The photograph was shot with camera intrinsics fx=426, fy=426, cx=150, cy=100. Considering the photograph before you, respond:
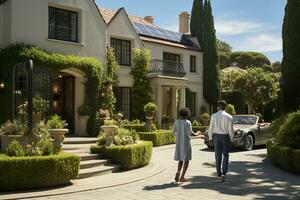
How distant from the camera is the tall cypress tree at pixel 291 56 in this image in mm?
15078

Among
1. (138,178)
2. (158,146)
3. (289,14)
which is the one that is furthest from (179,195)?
(158,146)

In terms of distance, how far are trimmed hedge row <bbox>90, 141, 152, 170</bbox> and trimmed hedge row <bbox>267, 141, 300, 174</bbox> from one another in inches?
159

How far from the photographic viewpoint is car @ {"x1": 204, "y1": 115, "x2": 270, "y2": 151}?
17906 mm

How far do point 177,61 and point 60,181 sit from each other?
21.8 m

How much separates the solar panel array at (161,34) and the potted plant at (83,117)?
964cm

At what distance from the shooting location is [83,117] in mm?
20062

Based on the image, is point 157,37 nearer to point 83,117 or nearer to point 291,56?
point 83,117

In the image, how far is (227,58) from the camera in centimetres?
6981

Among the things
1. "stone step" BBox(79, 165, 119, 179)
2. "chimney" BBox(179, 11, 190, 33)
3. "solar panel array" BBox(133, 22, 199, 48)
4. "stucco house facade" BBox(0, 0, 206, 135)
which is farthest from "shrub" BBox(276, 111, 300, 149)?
"chimney" BBox(179, 11, 190, 33)

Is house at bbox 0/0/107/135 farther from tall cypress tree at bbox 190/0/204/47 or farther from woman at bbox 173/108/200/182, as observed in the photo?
tall cypress tree at bbox 190/0/204/47

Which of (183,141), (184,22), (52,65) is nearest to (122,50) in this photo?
(52,65)

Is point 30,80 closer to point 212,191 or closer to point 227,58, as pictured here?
point 212,191

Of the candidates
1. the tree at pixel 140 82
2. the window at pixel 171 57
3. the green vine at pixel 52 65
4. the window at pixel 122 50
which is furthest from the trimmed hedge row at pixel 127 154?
the window at pixel 171 57

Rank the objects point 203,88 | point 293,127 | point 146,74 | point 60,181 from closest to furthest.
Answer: point 60,181 < point 293,127 < point 146,74 < point 203,88
